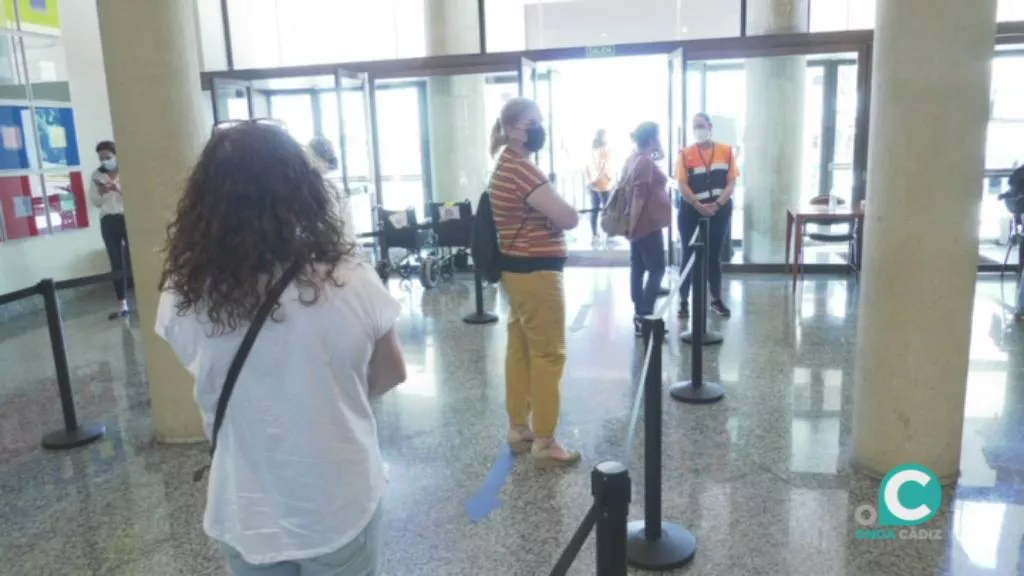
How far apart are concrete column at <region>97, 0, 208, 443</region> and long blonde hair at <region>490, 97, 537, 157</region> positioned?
A: 1.59m

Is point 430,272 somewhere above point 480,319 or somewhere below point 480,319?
above

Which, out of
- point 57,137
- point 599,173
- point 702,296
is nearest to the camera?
point 702,296

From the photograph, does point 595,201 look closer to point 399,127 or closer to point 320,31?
point 399,127

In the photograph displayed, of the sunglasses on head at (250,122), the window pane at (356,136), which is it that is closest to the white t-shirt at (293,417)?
the sunglasses on head at (250,122)

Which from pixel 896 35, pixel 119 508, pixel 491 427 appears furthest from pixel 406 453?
pixel 896 35

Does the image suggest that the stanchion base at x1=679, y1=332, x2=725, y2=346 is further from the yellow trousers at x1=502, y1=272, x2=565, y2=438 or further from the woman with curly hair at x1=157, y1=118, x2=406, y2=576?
the woman with curly hair at x1=157, y1=118, x2=406, y2=576

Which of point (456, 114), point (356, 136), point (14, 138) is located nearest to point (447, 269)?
point (456, 114)

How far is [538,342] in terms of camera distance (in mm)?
3426

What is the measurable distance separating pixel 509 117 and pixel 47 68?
262 inches

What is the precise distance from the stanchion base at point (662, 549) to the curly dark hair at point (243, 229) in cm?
184

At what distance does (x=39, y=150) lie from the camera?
303 inches

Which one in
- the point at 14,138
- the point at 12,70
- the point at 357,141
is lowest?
the point at 357,141

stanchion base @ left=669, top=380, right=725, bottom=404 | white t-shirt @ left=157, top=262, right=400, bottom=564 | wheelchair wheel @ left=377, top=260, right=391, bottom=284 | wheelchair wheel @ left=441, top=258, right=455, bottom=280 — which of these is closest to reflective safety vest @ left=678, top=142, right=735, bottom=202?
stanchion base @ left=669, top=380, right=725, bottom=404

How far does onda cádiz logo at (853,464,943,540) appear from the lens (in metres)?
2.90
